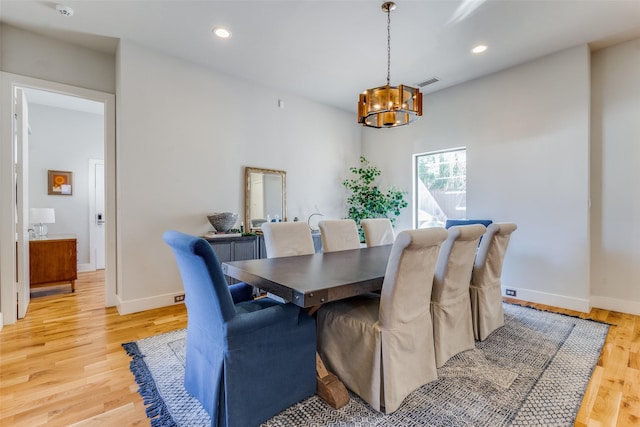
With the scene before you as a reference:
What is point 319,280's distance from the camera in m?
1.62

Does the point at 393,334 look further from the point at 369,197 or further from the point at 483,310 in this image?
the point at 369,197

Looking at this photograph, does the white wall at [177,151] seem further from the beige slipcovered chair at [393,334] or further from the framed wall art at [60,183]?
the framed wall art at [60,183]

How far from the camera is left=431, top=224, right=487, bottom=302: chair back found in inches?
79.1

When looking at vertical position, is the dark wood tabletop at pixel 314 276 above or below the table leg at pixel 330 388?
above

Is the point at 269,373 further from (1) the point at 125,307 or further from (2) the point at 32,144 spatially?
(2) the point at 32,144

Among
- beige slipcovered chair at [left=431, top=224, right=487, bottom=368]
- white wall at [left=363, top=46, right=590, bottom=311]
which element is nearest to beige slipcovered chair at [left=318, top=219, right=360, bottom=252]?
beige slipcovered chair at [left=431, top=224, right=487, bottom=368]

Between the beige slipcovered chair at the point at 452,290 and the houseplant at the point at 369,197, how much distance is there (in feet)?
8.75

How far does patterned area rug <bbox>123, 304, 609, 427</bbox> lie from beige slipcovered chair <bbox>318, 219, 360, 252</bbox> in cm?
135

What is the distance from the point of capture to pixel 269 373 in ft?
5.07

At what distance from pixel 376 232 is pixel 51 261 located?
13.8 ft

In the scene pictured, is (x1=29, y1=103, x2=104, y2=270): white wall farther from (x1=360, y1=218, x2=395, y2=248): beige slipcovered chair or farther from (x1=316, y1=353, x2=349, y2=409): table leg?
(x1=316, y1=353, x2=349, y2=409): table leg

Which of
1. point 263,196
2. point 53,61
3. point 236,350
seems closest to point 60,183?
point 53,61

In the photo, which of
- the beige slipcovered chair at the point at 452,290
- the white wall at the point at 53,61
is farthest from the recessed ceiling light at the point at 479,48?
the white wall at the point at 53,61

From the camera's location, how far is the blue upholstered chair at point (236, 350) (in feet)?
4.57
